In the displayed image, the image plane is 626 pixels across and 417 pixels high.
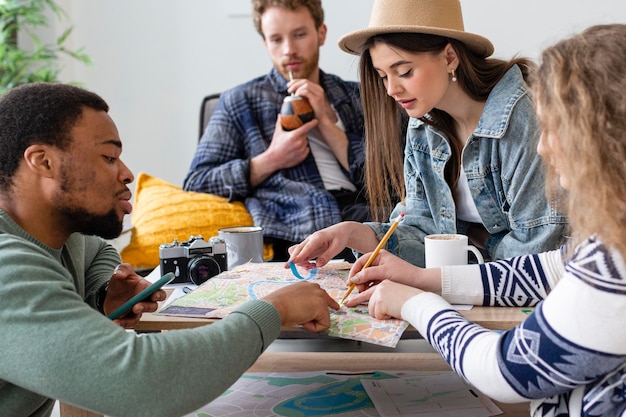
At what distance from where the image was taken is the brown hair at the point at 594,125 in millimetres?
830

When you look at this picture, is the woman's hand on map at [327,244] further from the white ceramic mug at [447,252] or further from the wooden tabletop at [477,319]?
the wooden tabletop at [477,319]

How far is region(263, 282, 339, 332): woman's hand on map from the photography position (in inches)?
42.0

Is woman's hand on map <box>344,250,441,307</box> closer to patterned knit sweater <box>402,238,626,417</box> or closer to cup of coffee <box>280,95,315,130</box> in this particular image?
patterned knit sweater <box>402,238,626,417</box>

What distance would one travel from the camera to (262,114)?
8.71 feet

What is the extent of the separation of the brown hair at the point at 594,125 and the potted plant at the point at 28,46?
8.97 ft

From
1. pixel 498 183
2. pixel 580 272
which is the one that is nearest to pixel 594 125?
pixel 580 272

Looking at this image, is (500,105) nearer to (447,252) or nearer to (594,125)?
(447,252)

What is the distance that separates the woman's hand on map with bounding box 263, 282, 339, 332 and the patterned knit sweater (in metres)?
0.18

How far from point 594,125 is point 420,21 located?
Answer: 85cm

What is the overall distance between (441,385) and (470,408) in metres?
0.14

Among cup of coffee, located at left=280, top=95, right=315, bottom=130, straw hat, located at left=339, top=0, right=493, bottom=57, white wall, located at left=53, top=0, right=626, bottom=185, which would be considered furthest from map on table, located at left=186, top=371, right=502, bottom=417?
white wall, located at left=53, top=0, right=626, bottom=185

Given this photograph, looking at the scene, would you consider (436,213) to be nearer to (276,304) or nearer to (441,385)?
(441,385)

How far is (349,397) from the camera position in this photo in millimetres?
1415

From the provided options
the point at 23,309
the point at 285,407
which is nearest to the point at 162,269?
the point at 285,407
